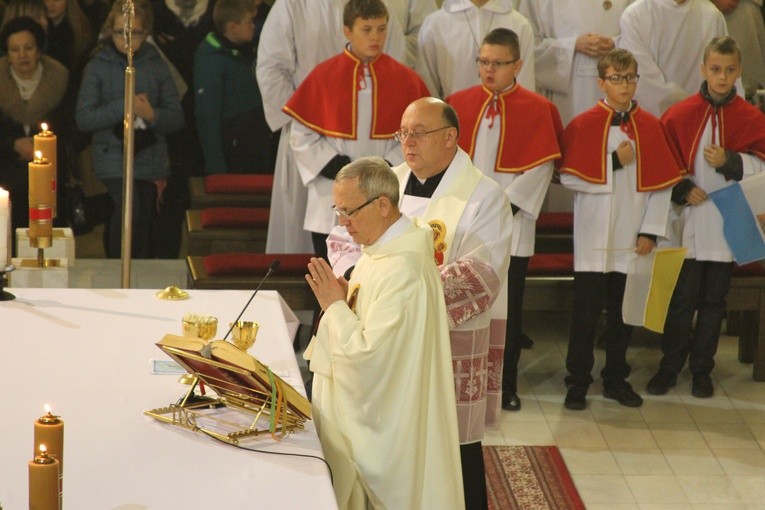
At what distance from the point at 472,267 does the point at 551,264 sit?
9.49 ft

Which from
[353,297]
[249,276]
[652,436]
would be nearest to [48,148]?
[353,297]

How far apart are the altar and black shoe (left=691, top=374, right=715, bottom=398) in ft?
10.6

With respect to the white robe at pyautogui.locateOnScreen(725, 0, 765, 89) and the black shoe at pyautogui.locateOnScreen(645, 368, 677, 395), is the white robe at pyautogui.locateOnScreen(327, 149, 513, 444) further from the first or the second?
the white robe at pyautogui.locateOnScreen(725, 0, 765, 89)

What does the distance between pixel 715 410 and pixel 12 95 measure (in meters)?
5.33

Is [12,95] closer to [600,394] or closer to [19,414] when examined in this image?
[600,394]

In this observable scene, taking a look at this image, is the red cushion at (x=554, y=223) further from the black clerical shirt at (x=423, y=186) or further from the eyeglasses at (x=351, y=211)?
the eyeglasses at (x=351, y=211)

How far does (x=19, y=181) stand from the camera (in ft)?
30.6

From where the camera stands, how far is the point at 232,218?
846 cm

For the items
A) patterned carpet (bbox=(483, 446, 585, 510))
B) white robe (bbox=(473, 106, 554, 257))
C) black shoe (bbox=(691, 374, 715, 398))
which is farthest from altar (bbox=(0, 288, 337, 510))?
black shoe (bbox=(691, 374, 715, 398))

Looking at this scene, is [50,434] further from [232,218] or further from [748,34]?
[748,34]

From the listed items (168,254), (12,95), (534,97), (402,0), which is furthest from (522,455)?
(12,95)

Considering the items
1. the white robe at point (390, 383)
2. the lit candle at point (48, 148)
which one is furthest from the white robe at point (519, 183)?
the white robe at point (390, 383)

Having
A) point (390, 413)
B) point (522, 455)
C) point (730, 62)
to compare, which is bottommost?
point (522, 455)

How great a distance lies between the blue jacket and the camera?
9.31 metres
